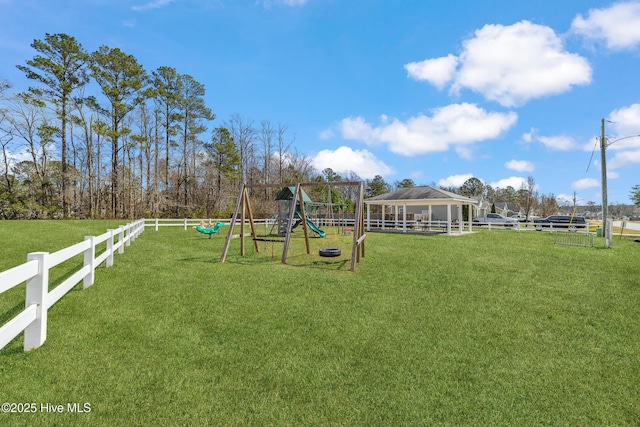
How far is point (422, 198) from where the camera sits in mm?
22812

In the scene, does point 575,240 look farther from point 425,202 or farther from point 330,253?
point 330,253

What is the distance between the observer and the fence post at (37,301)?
3414 millimetres

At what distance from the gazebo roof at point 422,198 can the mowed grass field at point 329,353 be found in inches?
585

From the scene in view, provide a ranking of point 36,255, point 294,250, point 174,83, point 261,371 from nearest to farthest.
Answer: point 261,371 < point 36,255 < point 294,250 < point 174,83

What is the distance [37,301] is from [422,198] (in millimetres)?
22072

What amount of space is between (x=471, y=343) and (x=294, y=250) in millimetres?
8138

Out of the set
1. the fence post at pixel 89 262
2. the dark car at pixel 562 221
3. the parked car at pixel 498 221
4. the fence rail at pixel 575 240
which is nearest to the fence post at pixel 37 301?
the fence post at pixel 89 262

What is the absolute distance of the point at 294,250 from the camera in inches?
459

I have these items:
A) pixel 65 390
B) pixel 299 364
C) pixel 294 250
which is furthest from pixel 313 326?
pixel 294 250

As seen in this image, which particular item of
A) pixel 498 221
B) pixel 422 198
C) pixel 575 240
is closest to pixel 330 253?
pixel 575 240

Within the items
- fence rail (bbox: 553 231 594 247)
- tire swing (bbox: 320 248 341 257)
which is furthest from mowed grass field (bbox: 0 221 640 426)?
fence rail (bbox: 553 231 594 247)

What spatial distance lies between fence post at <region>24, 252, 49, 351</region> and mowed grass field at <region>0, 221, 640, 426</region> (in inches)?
4.5

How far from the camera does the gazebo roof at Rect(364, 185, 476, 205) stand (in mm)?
21750

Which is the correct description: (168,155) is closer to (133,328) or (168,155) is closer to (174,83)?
(174,83)
